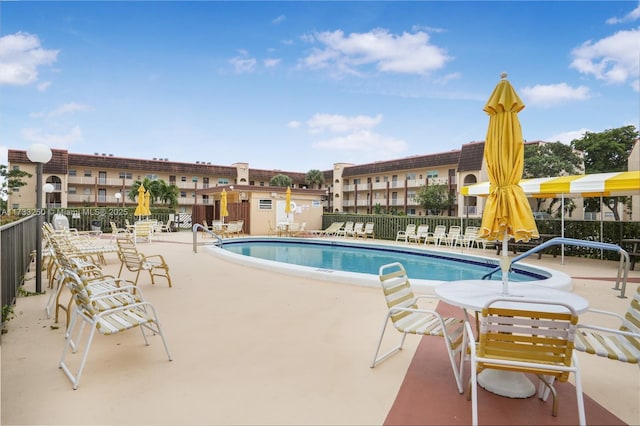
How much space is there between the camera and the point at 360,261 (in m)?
12.9

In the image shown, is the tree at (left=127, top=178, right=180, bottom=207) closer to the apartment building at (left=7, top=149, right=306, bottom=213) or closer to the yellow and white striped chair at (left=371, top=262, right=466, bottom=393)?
the apartment building at (left=7, top=149, right=306, bottom=213)

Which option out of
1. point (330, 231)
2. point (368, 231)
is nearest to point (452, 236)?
point (368, 231)

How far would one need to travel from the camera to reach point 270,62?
19859 mm

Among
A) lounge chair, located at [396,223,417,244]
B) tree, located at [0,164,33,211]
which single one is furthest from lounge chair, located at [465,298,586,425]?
tree, located at [0,164,33,211]

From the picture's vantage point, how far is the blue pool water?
10148mm

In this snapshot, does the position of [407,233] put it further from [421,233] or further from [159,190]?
[159,190]

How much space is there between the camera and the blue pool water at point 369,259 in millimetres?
10148

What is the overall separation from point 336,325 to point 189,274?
4905 mm

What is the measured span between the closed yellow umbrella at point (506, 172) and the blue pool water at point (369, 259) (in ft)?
20.2

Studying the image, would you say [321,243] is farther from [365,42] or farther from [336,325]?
[336,325]

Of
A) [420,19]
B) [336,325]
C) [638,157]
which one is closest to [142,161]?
[420,19]

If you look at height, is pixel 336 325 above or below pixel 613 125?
below

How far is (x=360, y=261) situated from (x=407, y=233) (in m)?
5.36

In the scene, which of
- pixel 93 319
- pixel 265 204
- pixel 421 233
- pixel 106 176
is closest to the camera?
pixel 93 319
